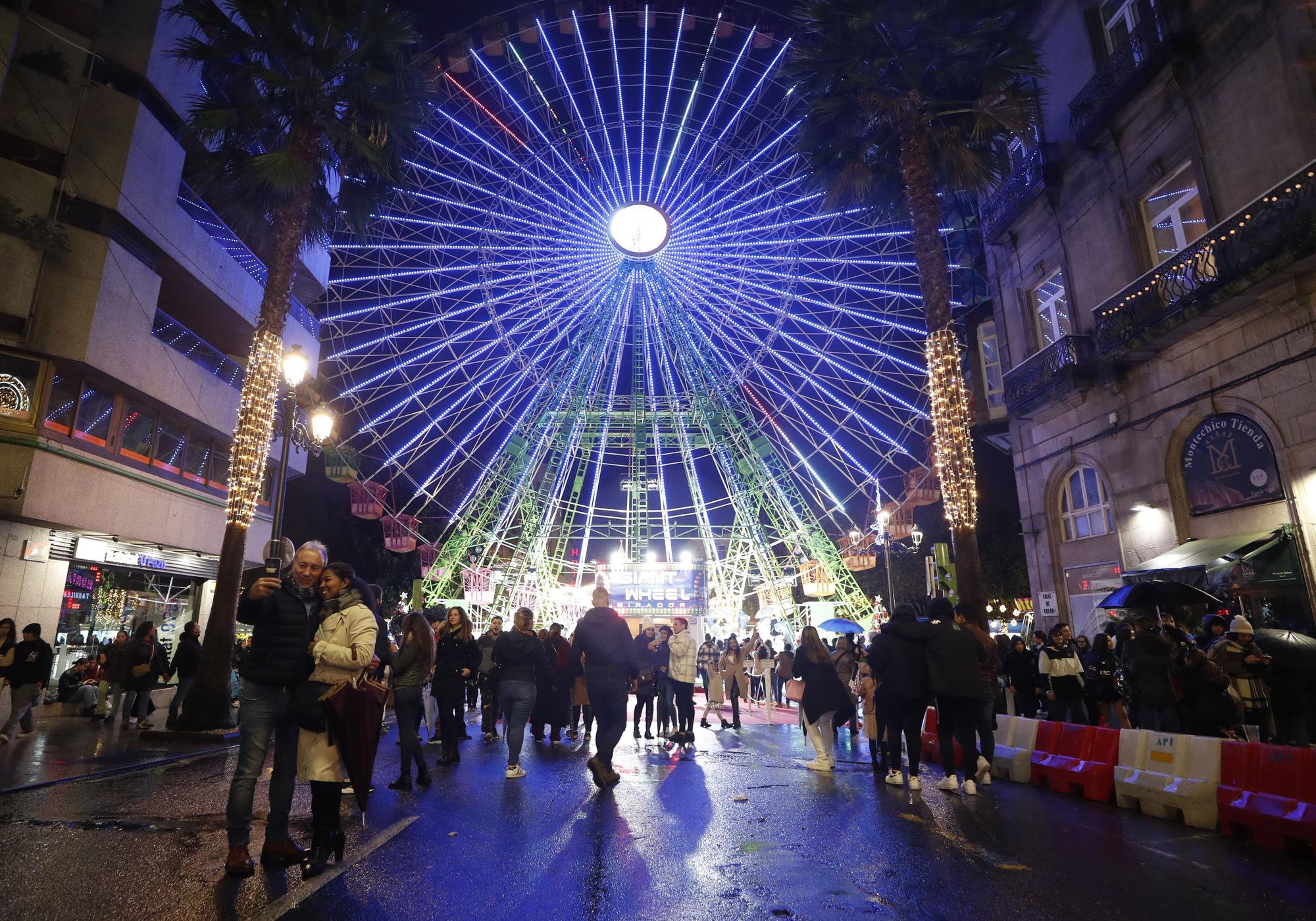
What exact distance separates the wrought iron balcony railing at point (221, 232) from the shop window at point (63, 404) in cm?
459

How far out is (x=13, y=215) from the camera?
1454 centimetres

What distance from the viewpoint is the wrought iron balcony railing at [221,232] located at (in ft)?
63.5

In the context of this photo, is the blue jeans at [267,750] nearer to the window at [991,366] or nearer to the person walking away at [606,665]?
the person walking away at [606,665]

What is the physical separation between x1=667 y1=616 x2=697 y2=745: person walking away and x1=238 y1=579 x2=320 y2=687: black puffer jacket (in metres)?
8.15

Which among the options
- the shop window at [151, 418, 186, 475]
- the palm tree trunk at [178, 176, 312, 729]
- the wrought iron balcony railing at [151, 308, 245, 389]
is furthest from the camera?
the wrought iron balcony railing at [151, 308, 245, 389]

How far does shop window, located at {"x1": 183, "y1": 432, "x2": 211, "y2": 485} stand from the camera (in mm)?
20297

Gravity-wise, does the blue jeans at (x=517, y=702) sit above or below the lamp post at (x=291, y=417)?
below

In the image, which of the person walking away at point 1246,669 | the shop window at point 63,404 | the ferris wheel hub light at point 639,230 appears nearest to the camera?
the person walking away at point 1246,669

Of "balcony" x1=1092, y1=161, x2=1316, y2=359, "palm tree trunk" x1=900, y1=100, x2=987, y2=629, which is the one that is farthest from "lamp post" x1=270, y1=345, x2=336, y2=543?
"balcony" x1=1092, y1=161, x2=1316, y2=359

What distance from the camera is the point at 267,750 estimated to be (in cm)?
486

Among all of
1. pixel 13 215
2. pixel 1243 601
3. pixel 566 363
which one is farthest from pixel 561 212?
pixel 1243 601

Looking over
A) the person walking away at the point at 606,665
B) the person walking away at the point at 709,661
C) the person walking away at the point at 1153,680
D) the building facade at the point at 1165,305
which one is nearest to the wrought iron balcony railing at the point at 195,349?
the person walking away at the point at 709,661

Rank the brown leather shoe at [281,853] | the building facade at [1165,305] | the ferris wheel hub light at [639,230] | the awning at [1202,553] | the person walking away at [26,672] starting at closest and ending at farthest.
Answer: the brown leather shoe at [281,853], the person walking away at [26,672], the building facade at [1165,305], the awning at [1202,553], the ferris wheel hub light at [639,230]

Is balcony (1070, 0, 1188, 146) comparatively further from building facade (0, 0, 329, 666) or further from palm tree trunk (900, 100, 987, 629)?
building facade (0, 0, 329, 666)
